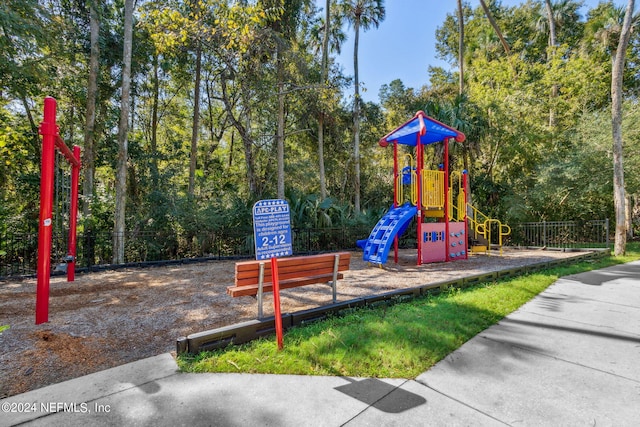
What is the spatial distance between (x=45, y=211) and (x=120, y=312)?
1730 millimetres

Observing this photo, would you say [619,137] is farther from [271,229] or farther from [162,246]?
[162,246]

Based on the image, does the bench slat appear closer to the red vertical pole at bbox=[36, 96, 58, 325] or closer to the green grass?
the green grass

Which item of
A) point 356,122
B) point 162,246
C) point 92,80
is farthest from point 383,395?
point 356,122

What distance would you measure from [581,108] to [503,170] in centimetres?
534

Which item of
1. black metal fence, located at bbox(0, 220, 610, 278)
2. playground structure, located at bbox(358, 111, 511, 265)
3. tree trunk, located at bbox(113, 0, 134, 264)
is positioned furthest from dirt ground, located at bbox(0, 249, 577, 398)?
tree trunk, located at bbox(113, 0, 134, 264)

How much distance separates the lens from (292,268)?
4145 mm

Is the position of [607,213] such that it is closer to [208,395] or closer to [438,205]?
[438,205]

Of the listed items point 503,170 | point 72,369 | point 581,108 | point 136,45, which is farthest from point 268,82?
point 581,108

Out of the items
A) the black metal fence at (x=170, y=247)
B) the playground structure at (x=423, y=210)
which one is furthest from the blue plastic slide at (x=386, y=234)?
the black metal fence at (x=170, y=247)

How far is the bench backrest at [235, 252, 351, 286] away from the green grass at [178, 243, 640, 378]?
718mm

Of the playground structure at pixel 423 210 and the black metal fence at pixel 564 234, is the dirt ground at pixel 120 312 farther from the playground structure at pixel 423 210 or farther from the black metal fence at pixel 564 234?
the black metal fence at pixel 564 234

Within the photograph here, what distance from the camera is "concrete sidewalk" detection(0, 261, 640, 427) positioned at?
2129 mm

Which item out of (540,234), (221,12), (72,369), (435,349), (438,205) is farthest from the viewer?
(540,234)

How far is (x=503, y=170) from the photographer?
741 inches
